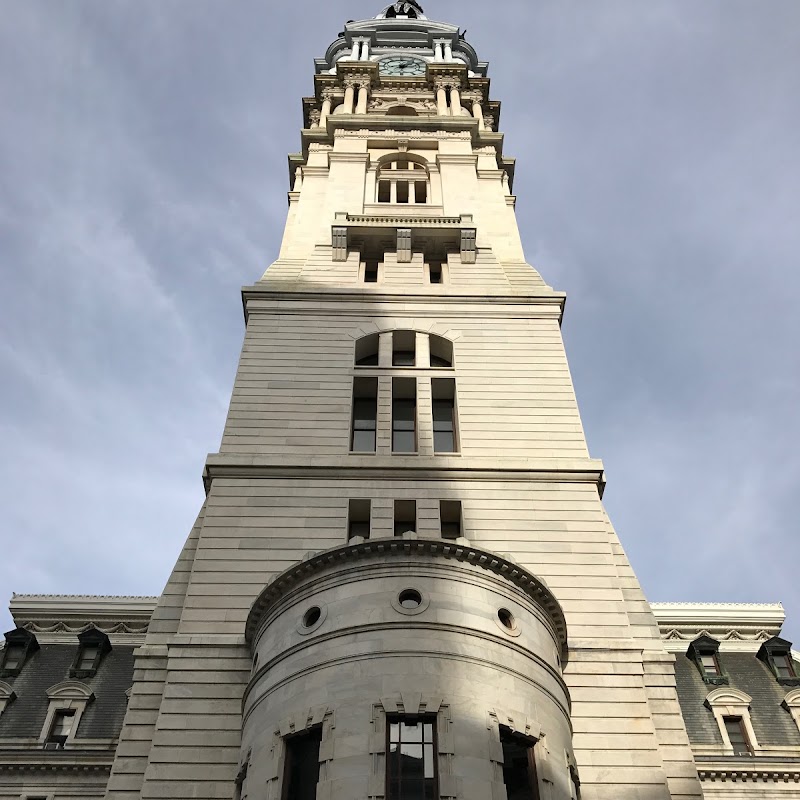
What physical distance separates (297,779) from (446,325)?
2285 centimetres

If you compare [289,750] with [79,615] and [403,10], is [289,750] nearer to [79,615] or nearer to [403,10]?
[79,615]

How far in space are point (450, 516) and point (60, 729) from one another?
20.5 m

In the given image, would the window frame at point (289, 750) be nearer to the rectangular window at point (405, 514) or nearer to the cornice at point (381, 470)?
the rectangular window at point (405, 514)

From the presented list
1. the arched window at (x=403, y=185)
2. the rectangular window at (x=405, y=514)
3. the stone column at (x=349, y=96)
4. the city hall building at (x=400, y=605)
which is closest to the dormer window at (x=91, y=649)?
Result: the city hall building at (x=400, y=605)

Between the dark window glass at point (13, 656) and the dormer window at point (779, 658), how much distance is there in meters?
35.6

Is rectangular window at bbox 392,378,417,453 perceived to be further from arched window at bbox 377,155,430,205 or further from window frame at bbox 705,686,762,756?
window frame at bbox 705,686,762,756

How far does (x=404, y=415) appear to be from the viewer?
3775cm

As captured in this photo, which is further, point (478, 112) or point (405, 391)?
point (478, 112)

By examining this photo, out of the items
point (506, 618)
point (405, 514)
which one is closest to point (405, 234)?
point (405, 514)

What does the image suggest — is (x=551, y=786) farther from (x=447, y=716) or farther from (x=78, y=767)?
(x=78, y=767)

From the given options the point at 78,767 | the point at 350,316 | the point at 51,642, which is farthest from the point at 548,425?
the point at 51,642

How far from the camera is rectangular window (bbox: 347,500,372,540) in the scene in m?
32.1

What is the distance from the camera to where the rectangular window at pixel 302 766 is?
21.9 metres

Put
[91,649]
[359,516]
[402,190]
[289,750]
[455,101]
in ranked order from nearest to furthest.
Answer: [289,750]
[359,516]
[91,649]
[402,190]
[455,101]
